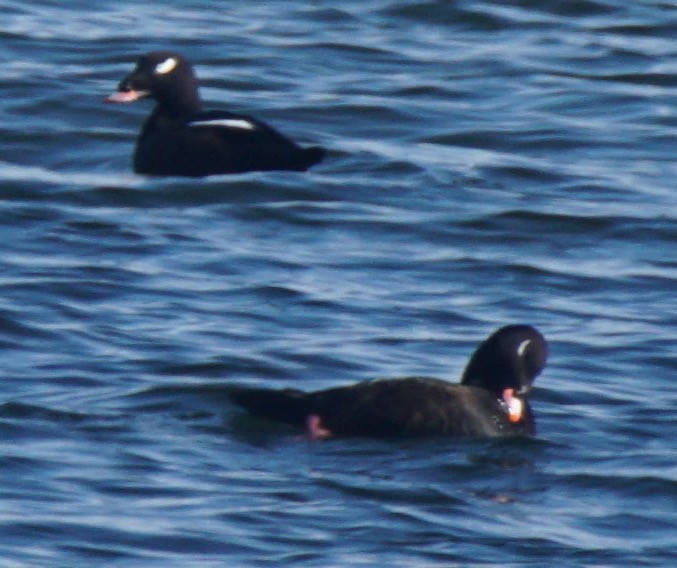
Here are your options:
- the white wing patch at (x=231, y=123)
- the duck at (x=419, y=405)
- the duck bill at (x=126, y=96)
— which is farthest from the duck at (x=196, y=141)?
the duck at (x=419, y=405)

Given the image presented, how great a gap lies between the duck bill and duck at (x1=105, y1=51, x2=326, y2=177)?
17 centimetres

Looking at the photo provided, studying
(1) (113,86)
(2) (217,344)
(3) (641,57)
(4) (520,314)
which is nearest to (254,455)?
(2) (217,344)

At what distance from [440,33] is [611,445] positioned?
11887 mm

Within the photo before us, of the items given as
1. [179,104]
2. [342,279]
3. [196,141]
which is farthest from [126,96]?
[342,279]

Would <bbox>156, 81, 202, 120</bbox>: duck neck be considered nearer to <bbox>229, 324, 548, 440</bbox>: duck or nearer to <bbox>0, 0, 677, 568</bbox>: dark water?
<bbox>0, 0, 677, 568</bbox>: dark water

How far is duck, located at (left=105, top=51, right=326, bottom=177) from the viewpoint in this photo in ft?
57.8

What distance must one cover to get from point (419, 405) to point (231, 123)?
649 cm

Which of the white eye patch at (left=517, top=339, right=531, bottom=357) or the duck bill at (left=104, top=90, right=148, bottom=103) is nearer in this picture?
the white eye patch at (left=517, top=339, right=531, bottom=357)

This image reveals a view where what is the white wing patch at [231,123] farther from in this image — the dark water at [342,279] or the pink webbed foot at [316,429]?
the pink webbed foot at [316,429]

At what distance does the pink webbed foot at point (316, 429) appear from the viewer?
11469 mm

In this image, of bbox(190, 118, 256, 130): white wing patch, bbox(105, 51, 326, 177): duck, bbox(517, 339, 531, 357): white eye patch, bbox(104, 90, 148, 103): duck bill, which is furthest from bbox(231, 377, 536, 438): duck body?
bbox(104, 90, 148, 103): duck bill

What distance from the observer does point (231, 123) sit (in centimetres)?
1784

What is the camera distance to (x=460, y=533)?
1028 centimetres

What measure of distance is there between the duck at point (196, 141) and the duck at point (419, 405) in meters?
5.78
